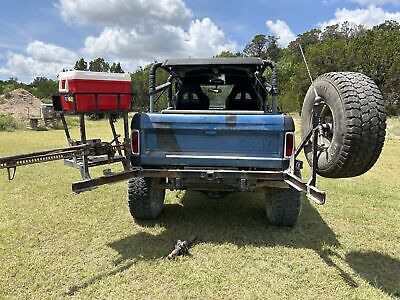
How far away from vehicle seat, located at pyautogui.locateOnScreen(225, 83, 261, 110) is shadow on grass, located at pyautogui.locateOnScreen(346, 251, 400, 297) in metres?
2.50

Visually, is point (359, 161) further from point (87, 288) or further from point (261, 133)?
point (87, 288)

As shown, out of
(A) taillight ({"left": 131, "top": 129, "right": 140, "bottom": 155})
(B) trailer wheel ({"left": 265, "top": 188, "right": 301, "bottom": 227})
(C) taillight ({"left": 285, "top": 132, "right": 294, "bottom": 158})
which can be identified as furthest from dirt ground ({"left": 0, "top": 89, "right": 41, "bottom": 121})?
(C) taillight ({"left": 285, "top": 132, "right": 294, "bottom": 158})

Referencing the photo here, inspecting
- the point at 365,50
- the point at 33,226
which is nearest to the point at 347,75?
the point at 33,226

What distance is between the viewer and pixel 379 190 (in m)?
6.27

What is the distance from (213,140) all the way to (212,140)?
0.04 ft

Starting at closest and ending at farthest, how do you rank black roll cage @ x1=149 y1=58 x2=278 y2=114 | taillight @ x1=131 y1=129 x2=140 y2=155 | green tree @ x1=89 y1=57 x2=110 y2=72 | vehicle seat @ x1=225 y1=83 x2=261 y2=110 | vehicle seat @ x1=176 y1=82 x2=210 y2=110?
taillight @ x1=131 y1=129 x2=140 y2=155
black roll cage @ x1=149 y1=58 x2=278 y2=114
vehicle seat @ x1=225 y1=83 x2=261 y2=110
vehicle seat @ x1=176 y1=82 x2=210 y2=110
green tree @ x1=89 y1=57 x2=110 y2=72

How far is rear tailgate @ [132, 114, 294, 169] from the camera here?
370 centimetres

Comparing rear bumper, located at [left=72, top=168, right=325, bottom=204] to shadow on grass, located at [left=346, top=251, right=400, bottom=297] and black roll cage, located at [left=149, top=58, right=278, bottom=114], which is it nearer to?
shadow on grass, located at [left=346, top=251, right=400, bottom=297]

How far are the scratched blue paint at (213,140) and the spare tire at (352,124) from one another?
0.54 m

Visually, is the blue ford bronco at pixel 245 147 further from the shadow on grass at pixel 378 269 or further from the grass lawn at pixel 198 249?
the shadow on grass at pixel 378 269

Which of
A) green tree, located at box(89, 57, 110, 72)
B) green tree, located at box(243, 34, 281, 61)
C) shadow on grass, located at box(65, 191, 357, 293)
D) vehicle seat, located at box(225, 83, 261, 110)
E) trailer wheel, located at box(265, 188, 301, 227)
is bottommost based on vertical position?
shadow on grass, located at box(65, 191, 357, 293)

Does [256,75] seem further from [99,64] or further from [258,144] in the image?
[99,64]

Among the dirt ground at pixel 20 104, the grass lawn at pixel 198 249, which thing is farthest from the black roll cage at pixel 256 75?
the dirt ground at pixel 20 104

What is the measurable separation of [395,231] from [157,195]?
118 inches
